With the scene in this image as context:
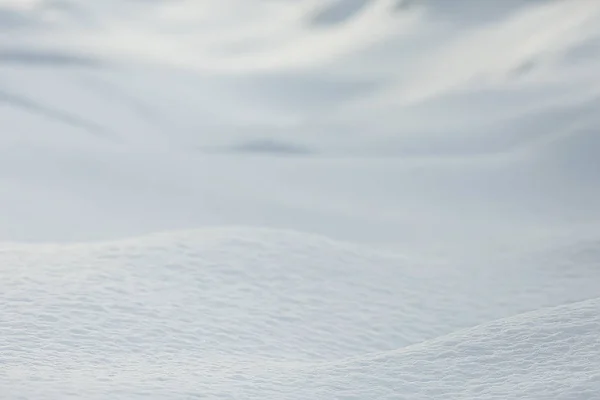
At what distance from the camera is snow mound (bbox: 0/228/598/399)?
1.33 feet

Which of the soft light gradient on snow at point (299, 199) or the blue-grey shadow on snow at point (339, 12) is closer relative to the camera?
the soft light gradient on snow at point (299, 199)

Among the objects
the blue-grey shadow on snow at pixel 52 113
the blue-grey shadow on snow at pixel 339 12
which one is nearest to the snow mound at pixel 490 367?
the blue-grey shadow on snow at pixel 52 113

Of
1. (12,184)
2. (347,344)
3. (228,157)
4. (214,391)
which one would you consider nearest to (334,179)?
(228,157)

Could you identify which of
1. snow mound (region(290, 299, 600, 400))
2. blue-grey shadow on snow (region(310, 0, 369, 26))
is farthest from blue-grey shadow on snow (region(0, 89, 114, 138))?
snow mound (region(290, 299, 600, 400))

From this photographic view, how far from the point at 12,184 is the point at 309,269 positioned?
309mm

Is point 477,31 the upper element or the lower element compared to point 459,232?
upper

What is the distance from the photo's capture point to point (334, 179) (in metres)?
0.87

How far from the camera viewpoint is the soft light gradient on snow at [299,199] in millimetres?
428

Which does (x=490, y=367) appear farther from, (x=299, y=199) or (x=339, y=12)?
(x=339, y=12)

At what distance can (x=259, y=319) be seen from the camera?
0.50 m

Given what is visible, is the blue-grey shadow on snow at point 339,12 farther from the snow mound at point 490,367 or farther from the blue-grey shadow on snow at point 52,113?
the snow mound at point 490,367

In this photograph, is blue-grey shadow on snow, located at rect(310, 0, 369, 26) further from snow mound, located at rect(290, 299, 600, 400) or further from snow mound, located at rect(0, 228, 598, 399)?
snow mound, located at rect(290, 299, 600, 400)

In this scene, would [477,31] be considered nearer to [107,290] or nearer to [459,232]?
[459,232]

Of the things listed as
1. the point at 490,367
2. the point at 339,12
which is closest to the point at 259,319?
the point at 490,367
